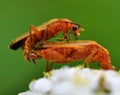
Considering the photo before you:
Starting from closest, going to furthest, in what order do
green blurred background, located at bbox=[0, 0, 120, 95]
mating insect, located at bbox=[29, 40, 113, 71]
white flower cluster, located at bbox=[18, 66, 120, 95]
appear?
white flower cluster, located at bbox=[18, 66, 120, 95] < mating insect, located at bbox=[29, 40, 113, 71] < green blurred background, located at bbox=[0, 0, 120, 95]

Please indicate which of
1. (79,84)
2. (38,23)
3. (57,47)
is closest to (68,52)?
(57,47)

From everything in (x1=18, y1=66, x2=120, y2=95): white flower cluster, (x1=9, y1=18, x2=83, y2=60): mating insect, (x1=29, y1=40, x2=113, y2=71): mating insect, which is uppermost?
(x1=9, y1=18, x2=83, y2=60): mating insect

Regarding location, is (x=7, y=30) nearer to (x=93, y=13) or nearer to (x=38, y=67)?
(x=38, y=67)

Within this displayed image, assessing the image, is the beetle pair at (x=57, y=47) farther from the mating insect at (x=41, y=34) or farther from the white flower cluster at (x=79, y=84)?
the white flower cluster at (x=79, y=84)

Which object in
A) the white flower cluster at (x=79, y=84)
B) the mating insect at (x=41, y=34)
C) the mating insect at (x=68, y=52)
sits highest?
the mating insect at (x=41, y=34)

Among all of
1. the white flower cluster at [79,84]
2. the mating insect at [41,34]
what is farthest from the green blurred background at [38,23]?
the white flower cluster at [79,84]

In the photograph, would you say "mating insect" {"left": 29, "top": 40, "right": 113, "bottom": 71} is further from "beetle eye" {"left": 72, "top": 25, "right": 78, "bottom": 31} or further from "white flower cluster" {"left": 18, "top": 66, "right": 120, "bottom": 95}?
"white flower cluster" {"left": 18, "top": 66, "right": 120, "bottom": 95}

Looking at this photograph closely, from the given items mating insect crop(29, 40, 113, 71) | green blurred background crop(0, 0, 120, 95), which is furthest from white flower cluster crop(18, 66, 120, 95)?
green blurred background crop(0, 0, 120, 95)
